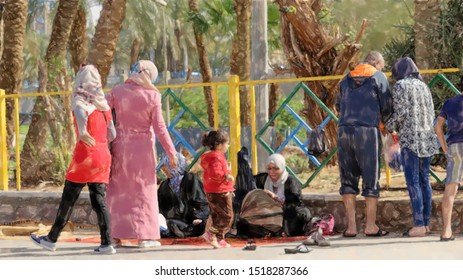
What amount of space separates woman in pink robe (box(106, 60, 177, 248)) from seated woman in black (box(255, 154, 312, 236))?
3.89ft

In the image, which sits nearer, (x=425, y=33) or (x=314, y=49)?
(x=425, y=33)

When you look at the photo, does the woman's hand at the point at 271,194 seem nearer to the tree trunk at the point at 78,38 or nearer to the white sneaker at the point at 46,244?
the white sneaker at the point at 46,244

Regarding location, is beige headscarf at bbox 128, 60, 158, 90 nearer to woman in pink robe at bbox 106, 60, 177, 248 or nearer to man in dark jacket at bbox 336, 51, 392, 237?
woman in pink robe at bbox 106, 60, 177, 248

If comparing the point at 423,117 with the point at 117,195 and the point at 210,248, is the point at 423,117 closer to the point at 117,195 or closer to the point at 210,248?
the point at 210,248

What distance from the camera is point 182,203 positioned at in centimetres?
1053

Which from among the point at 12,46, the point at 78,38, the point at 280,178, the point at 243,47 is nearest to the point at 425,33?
the point at 280,178

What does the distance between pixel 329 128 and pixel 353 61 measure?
977mm

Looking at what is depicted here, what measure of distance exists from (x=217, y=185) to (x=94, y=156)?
118cm

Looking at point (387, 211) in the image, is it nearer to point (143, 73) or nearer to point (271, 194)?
point (271, 194)

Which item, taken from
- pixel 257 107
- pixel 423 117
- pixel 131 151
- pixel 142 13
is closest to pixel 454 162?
pixel 423 117

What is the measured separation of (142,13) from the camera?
2815 inches

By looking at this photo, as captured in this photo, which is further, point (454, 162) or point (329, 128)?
point (329, 128)

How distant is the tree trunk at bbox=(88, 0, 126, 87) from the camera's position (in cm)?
1598
